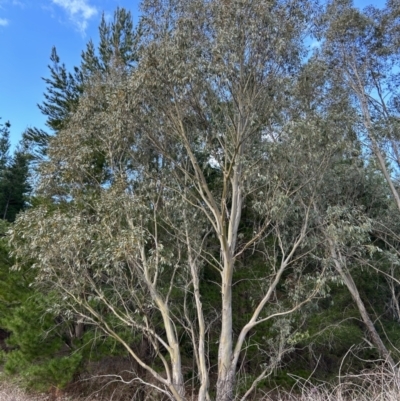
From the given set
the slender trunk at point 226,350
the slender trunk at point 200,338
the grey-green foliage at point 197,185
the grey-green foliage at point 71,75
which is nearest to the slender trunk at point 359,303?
the grey-green foliage at point 197,185

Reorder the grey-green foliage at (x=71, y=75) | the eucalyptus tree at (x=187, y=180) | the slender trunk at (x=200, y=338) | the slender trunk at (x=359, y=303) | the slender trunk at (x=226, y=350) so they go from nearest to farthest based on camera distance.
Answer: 1. the slender trunk at (x=226, y=350)
2. the slender trunk at (x=200, y=338)
3. the eucalyptus tree at (x=187, y=180)
4. the slender trunk at (x=359, y=303)
5. the grey-green foliage at (x=71, y=75)

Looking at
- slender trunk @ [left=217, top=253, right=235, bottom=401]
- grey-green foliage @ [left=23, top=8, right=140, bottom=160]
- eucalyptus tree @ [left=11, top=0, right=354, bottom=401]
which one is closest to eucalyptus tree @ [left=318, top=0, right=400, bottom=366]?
eucalyptus tree @ [left=11, top=0, right=354, bottom=401]

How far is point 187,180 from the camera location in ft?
23.7

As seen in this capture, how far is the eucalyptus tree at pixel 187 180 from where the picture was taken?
Answer: 19.9 feet

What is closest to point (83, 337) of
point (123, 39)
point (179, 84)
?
point (179, 84)

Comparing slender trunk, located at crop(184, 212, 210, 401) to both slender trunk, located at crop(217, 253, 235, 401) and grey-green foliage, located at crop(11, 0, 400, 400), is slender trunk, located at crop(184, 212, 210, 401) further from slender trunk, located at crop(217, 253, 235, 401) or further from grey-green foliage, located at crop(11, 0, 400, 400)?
slender trunk, located at crop(217, 253, 235, 401)

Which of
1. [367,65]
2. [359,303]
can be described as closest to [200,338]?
[359,303]

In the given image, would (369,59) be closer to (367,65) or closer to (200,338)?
(367,65)

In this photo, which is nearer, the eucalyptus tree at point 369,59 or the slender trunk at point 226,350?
the slender trunk at point 226,350

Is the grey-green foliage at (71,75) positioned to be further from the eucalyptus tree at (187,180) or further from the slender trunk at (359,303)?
the slender trunk at (359,303)

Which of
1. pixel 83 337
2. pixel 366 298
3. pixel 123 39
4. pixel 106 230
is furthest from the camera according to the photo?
pixel 123 39

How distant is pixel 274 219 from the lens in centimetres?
645

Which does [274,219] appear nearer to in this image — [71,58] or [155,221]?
[155,221]

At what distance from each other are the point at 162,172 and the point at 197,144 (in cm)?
94
